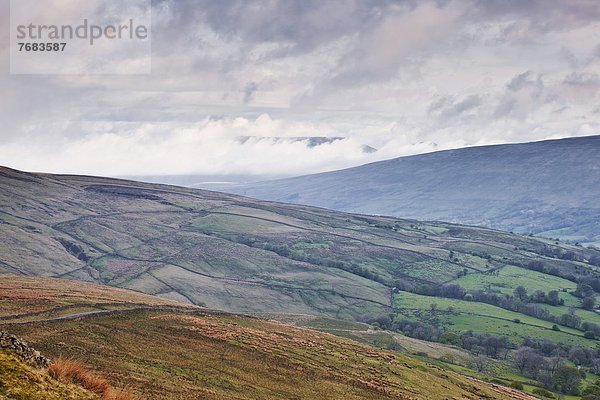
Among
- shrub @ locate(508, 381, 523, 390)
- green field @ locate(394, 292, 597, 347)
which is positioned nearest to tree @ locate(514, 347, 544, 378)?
shrub @ locate(508, 381, 523, 390)

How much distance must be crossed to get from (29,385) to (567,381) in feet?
399

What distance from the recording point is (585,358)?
152 metres

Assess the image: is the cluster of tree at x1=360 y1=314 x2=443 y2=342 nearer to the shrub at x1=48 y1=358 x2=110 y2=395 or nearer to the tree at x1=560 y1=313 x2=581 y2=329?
the tree at x1=560 y1=313 x2=581 y2=329

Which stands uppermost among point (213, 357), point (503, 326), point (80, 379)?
point (80, 379)

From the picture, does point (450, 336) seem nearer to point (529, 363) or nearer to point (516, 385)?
point (529, 363)

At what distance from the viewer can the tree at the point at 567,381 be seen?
11779 centimetres

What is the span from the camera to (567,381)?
4685 inches

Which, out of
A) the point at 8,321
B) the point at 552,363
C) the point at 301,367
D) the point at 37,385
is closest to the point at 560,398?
the point at 552,363

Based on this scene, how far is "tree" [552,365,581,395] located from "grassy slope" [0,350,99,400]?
384 ft

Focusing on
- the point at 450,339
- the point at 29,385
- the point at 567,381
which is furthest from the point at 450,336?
the point at 29,385

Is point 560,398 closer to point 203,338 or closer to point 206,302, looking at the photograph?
point 203,338

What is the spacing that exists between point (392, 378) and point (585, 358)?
113285 millimetres

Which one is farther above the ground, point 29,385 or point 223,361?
point 29,385

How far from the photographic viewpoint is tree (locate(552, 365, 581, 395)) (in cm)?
11779
